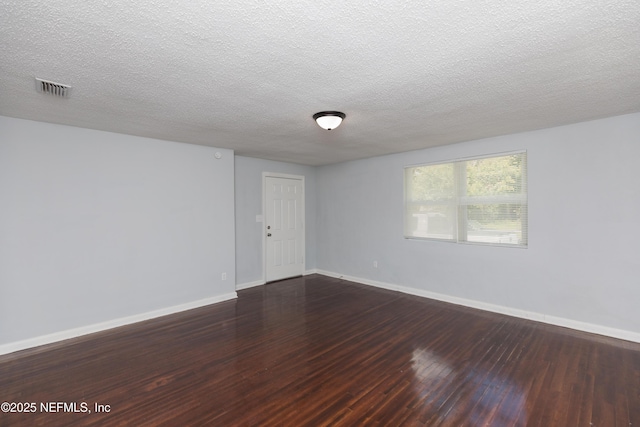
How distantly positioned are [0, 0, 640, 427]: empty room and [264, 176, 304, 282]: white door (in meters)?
0.28

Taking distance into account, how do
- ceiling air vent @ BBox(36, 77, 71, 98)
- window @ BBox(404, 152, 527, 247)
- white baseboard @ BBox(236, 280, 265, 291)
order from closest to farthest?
ceiling air vent @ BBox(36, 77, 71, 98), window @ BBox(404, 152, 527, 247), white baseboard @ BBox(236, 280, 265, 291)

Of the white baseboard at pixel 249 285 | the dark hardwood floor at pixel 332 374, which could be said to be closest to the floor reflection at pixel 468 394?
the dark hardwood floor at pixel 332 374

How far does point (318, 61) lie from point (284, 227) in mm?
4211

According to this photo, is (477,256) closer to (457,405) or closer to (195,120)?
(457,405)

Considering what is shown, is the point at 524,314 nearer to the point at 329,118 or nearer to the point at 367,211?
the point at 367,211

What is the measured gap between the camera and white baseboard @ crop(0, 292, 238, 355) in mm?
2973

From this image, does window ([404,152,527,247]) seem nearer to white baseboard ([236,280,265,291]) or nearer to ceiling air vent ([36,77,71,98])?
white baseboard ([236,280,265,291])

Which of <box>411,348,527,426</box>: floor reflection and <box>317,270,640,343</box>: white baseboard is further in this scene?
<box>317,270,640,343</box>: white baseboard

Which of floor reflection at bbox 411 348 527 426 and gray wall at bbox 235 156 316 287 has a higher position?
gray wall at bbox 235 156 316 287

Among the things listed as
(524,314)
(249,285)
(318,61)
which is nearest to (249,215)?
(249,285)

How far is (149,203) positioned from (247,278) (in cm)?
214

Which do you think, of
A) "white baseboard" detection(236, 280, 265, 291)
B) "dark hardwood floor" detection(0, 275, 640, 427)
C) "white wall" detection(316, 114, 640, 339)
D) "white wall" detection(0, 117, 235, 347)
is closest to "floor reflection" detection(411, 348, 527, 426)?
"dark hardwood floor" detection(0, 275, 640, 427)

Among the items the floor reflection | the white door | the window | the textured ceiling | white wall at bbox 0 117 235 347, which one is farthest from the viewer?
the white door

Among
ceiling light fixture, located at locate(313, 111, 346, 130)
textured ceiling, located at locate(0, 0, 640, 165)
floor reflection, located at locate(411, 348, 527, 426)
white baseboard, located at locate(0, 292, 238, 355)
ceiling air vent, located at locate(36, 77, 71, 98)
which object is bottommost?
floor reflection, located at locate(411, 348, 527, 426)
